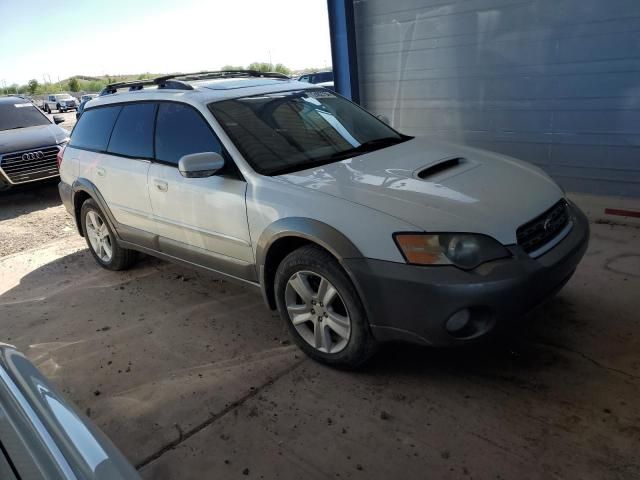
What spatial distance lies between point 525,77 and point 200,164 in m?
4.08

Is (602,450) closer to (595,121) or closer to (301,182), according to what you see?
(301,182)

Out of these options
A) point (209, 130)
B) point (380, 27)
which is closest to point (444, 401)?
point (209, 130)

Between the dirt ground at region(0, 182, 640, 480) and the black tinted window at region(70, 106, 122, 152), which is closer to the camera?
the dirt ground at region(0, 182, 640, 480)

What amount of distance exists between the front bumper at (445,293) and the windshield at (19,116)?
29.5ft

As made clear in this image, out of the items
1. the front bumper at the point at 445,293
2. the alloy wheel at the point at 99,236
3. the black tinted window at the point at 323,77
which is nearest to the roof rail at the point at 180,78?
the alloy wheel at the point at 99,236

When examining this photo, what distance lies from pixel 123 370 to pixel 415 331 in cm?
193

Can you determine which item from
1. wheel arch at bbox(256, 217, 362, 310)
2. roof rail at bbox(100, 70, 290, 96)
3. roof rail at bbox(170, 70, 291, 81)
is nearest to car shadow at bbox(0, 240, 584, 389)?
wheel arch at bbox(256, 217, 362, 310)

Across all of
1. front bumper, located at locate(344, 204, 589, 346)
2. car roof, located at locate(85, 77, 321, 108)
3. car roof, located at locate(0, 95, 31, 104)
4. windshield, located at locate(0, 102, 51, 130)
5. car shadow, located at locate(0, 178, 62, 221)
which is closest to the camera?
front bumper, located at locate(344, 204, 589, 346)

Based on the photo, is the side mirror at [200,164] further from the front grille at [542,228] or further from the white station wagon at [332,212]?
the front grille at [542,228]

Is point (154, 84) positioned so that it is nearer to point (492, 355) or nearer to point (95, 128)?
point (95, 128)

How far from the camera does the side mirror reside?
3240 millimetres

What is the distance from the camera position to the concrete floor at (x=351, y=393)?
2.44 metres

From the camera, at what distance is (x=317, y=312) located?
10.2 ft

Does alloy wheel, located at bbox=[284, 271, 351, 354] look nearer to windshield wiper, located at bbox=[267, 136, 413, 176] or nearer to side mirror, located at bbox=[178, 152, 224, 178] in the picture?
windshield wiper, located at bbox=[267, 136, 413, 176]
